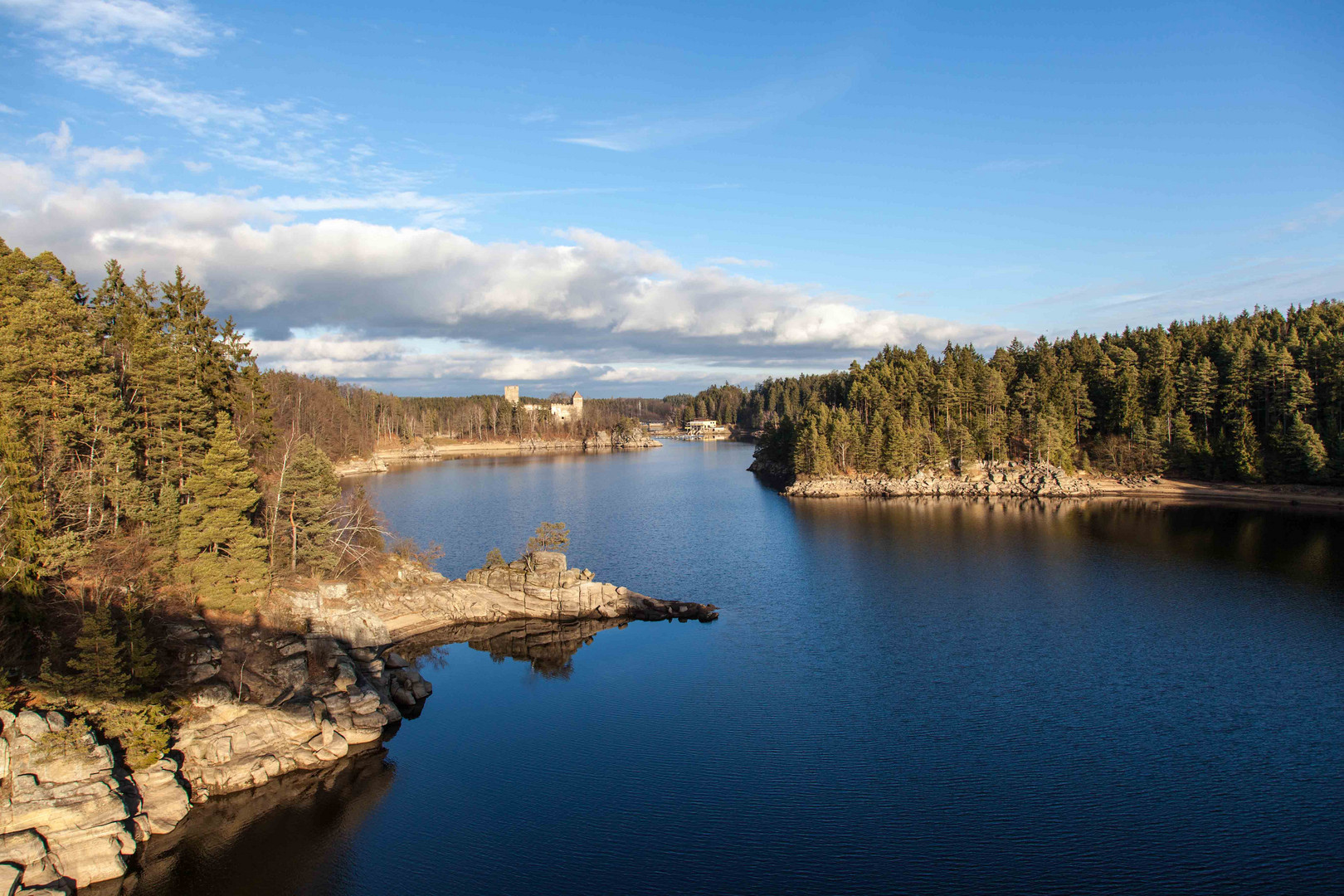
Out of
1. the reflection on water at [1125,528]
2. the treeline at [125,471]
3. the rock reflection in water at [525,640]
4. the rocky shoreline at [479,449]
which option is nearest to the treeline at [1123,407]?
the reflection on water at [1125,528]

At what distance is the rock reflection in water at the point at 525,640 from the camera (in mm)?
28312

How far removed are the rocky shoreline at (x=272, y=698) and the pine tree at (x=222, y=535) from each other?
1116mm

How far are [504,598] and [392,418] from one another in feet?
394

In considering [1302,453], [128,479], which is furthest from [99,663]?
[1302,453]

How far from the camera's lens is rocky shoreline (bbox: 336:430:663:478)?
345ft

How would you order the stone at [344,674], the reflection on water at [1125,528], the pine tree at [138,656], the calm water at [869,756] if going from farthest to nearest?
the reflection on water at [1125,528] < the stone at [344,674] < the pine tree at [138,656] < the calm water at [869,756]

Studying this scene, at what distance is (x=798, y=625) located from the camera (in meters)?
31.0

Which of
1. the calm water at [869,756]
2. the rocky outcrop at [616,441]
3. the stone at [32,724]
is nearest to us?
the calm water at [869,756]

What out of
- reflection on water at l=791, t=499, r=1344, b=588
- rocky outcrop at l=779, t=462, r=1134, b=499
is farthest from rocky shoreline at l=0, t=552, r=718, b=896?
rocky outcrop at l=779, t=462, r=1134, b=499

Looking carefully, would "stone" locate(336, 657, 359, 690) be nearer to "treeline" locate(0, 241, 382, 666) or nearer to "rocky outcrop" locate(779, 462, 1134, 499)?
"treeline" locate(0, 241, 382, 666)

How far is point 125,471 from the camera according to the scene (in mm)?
25125

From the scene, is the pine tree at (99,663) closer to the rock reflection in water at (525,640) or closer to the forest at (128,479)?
the forest at (128,479)

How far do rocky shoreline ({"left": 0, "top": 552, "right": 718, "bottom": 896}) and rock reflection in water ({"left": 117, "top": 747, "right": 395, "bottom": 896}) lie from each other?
1.44ft

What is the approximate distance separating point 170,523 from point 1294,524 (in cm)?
6663
